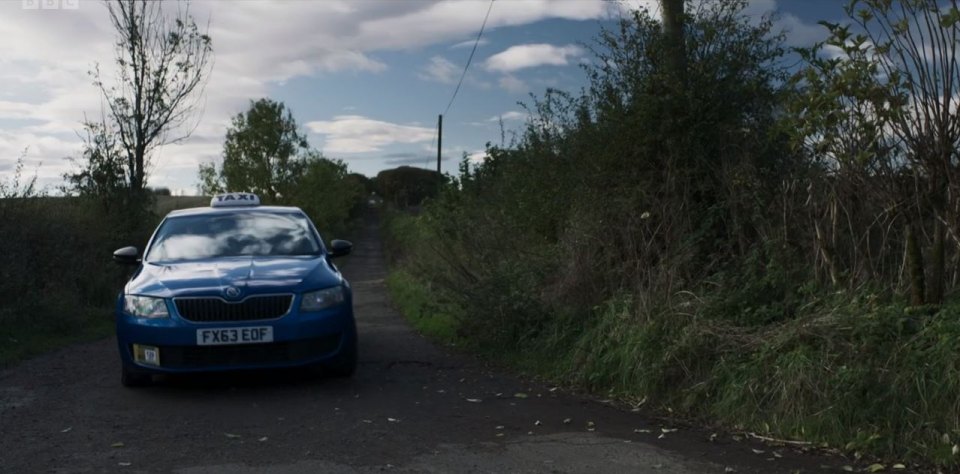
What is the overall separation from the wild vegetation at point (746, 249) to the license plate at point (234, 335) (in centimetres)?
270

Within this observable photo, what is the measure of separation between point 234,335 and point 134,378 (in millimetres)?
1169

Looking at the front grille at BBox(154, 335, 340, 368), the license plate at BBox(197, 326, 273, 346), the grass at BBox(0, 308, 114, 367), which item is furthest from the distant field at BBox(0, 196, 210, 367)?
the license plate at BBox(197, 326, 273, 346)

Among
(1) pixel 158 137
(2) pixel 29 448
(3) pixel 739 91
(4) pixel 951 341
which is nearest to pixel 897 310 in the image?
(4) pixel 951 341

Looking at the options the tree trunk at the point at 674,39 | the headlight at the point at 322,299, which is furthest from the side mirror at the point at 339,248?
the tree trunk at the point at 674,39

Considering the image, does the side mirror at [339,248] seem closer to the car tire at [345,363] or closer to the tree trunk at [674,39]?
→ the car tire at [345,363]

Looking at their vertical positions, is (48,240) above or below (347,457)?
above

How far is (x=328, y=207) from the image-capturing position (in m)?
54.0

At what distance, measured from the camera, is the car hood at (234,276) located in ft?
25.2

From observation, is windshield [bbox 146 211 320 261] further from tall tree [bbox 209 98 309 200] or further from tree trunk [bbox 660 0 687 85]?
tall tree [bbox 209 98 309 200]

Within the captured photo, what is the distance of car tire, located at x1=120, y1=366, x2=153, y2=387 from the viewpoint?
788 cm

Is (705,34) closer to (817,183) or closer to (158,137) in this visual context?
(817,183)

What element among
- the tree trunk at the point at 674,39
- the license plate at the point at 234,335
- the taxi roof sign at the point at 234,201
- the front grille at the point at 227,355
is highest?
the tree trunk at the point at 674,39

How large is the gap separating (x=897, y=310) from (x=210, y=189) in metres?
46.2

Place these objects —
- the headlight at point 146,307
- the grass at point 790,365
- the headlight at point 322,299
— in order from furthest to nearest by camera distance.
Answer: the headlight at point 322,299 → the headlight at point 146,307 → the grass at point 790,365
